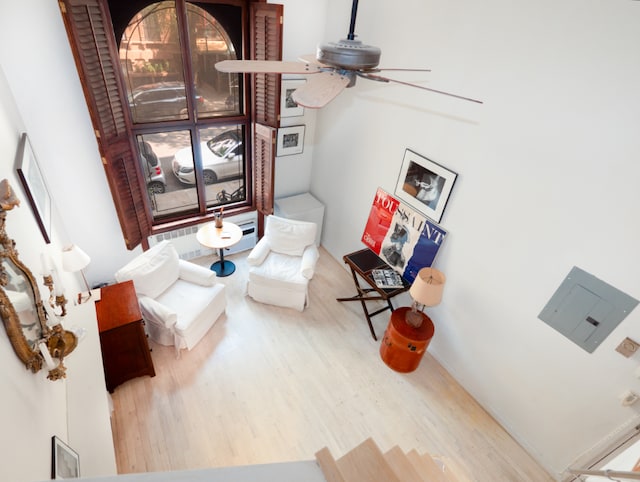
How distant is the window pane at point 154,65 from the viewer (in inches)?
127

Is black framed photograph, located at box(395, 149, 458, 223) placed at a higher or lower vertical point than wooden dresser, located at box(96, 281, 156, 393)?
higher

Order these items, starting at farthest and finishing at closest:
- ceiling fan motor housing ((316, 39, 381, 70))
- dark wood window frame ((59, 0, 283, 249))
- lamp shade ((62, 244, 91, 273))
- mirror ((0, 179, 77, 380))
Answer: dark wood window frame ((59, 0, 283, 249)) → lamp shade ((62, 244, 91, 273)) → ceiling fan motor housing ((316, 39, 381, 70)) → mirror ((0, 179, 77, 380))

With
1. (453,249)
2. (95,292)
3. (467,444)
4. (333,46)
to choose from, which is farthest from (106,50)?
(467,444)

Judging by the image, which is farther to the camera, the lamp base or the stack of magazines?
the stack of magazines

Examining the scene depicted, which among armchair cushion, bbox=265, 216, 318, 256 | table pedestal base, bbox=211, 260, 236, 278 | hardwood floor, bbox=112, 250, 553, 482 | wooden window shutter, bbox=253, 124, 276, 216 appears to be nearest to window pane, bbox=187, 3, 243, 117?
wooden window shutter, bbox=253, 124, 276, 216

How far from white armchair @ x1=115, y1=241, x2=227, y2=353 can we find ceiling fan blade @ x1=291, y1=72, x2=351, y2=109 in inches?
96.0

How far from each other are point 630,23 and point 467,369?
291 centimetres

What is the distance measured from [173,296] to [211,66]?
248 cm

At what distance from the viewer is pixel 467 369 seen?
11.2 feet

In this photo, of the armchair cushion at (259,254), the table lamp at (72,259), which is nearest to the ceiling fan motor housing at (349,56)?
the table lamp at (72,259)

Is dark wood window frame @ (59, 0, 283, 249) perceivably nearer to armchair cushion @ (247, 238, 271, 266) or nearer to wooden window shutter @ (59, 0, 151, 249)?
wooden window shutter @ (59, 0, 151, 249)

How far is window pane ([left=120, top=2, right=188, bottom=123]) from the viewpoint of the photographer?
127 inches

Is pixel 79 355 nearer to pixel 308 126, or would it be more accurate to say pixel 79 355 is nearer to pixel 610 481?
pixel 610 481

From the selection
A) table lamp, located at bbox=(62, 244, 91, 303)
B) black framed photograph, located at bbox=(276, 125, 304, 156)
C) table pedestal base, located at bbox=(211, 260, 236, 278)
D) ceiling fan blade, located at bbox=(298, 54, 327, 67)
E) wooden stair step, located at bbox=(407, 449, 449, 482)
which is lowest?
table pedestal base, located at bbox=(211, 260, 236, 278)
